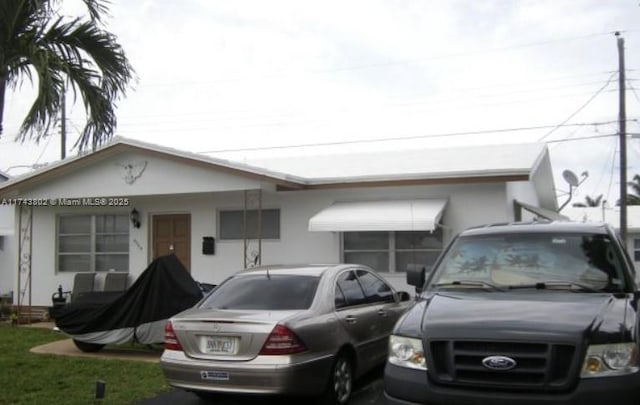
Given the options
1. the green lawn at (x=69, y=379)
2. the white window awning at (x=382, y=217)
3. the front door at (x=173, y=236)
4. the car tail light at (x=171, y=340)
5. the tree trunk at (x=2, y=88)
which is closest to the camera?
the car tail light at (x=171, y=340)

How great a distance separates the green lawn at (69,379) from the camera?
7.14 m

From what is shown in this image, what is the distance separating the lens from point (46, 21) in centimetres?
724

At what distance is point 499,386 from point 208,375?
9.94 feet

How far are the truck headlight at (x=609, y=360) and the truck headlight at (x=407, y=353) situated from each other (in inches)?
39.2

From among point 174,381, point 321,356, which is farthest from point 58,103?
point 321,356

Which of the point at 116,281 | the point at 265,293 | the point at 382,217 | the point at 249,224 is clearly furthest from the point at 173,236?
the point at 265,293

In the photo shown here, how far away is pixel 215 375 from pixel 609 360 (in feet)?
11.5

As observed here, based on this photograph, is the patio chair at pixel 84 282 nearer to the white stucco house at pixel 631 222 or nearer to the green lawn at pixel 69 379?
the green lawn at pixel 69 379

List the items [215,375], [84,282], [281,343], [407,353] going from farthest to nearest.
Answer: [84,282] → [215,375] → [281,343] → [407,353]

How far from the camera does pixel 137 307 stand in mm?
9734

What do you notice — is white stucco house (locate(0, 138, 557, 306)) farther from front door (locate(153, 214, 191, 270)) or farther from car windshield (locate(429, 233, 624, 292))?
car windshield (locate(429, 233, 624, 292))

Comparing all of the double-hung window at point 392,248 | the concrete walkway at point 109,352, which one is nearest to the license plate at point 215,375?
the concrete walkway at point 109,352

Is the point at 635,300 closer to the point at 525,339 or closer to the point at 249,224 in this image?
the point at 525,339

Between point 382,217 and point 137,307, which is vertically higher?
point 382,217
